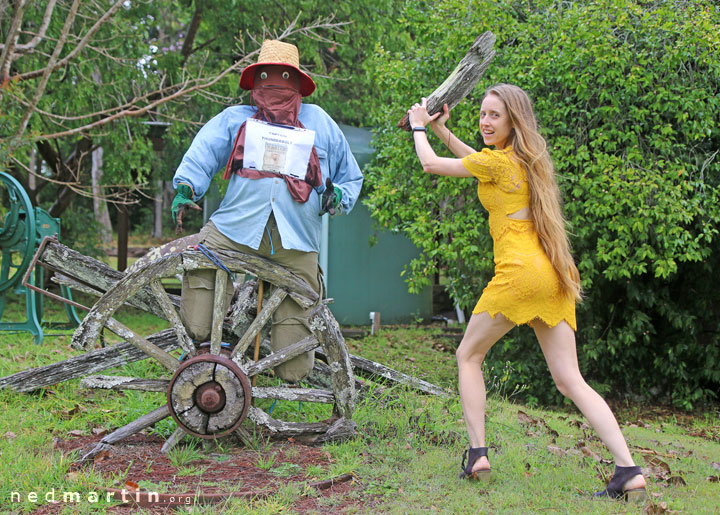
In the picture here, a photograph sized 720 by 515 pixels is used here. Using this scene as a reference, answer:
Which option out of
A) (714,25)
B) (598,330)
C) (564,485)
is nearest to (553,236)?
(564,485)

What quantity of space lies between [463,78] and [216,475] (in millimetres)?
2525

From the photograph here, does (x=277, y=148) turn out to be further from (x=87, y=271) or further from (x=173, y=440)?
(x=173, y=440)

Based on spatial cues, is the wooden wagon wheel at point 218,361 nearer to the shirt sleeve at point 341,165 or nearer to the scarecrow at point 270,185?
the scarecrow at point 270,185

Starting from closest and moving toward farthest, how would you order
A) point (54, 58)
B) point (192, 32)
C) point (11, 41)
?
point (11, 41)
point (54, 58)
point (192, 32)

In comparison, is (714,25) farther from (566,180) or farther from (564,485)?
(564,485)

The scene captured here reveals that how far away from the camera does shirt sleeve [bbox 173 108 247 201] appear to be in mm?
4004

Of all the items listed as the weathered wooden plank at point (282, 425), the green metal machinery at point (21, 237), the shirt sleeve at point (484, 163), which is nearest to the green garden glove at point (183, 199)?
the weathered wooden plank at point (282, 425)

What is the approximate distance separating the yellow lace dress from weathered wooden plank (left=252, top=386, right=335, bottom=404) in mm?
1187

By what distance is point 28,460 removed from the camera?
3785 millimetres

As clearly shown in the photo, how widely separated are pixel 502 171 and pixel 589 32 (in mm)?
3676

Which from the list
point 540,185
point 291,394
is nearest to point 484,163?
point 540,185

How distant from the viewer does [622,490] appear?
3363 mm

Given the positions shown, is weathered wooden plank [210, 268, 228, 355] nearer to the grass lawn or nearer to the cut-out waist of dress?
the grass lawn

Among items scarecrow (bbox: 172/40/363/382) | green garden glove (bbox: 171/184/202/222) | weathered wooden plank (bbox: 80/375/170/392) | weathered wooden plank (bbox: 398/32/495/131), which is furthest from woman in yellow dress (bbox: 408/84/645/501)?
weathered wooden plank (bbox: 80/375/170/392)
